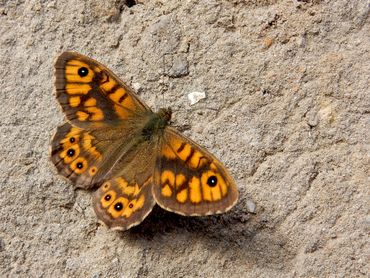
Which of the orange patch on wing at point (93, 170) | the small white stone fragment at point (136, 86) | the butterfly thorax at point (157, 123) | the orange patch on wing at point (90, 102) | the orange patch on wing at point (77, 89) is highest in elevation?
the orange patch on wing at point (77, 89)

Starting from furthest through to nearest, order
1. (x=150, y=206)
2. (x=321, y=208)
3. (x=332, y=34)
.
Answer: (x=332, y=34)
(x=321, y=208)
(x=150, y=206)

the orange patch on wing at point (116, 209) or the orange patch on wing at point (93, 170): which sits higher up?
the orange patch on wing at point (93, 170)

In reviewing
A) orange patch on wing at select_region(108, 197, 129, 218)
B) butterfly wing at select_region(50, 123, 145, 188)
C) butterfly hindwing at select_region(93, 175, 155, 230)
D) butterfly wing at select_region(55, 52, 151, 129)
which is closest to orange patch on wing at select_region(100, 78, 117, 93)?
butterfly wing at select_region(55, 52, 151, 129)

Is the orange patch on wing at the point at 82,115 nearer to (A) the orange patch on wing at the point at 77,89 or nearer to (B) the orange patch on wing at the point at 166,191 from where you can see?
(A) the orange patch on wing at the point at 77,89

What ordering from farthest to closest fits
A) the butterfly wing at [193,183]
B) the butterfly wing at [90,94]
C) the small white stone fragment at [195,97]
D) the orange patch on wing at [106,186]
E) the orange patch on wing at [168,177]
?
the small white stone fragment at [195,97] → the butterfly wing at [90,94] → the orange patch on wing at [106,186] → the orange patch on wing at [168,177] → the butterfly wing at [193,183]

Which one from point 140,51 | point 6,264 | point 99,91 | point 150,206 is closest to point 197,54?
point 140,51

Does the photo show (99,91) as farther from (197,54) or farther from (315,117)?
(315,117)

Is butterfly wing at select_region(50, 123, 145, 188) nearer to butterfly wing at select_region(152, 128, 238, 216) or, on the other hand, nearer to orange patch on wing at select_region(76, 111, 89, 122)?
orange patch on wing at select_region(76, 111, 89, 122)

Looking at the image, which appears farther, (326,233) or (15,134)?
(15,134)

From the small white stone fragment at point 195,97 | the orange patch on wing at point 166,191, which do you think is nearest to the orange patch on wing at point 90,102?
the small white stone fragment at point 195,97
